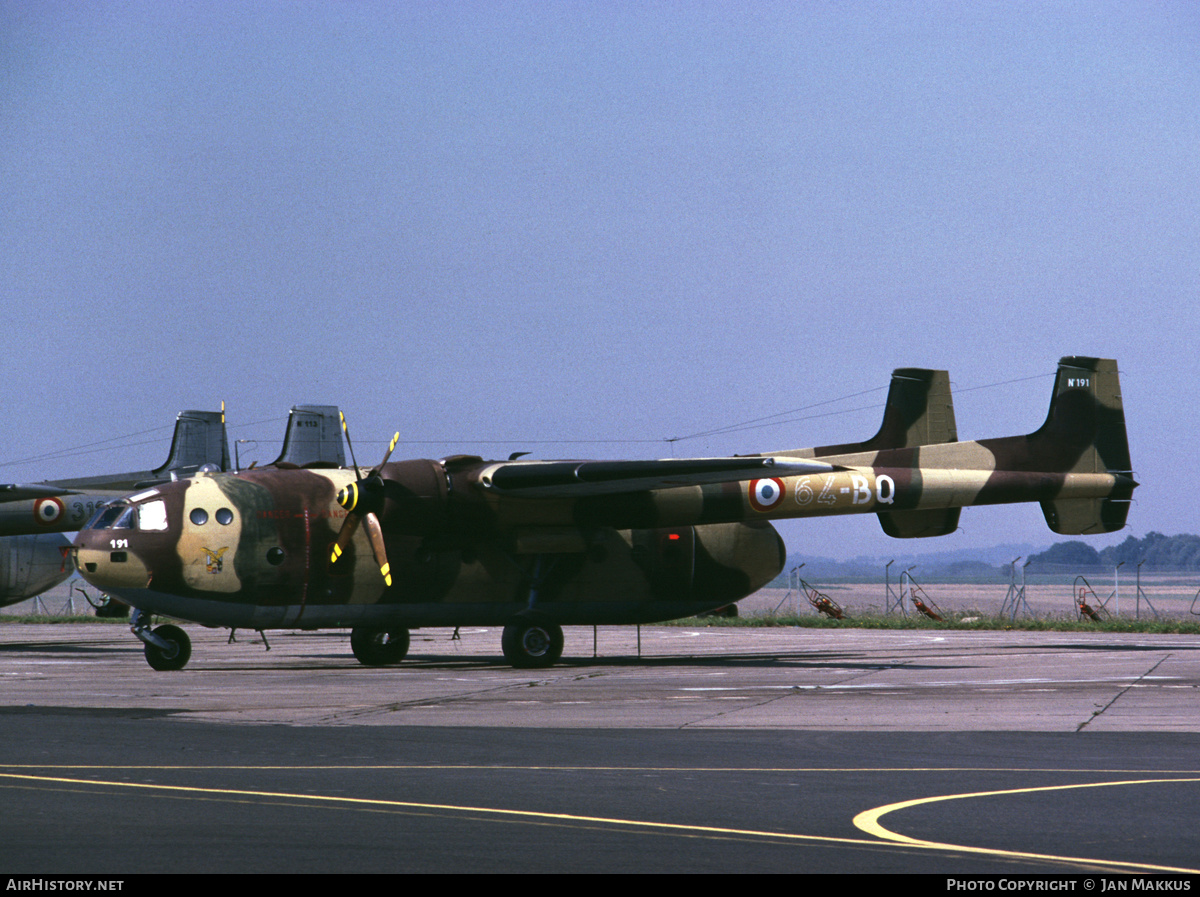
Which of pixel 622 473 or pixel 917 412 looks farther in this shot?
pixel 917 412

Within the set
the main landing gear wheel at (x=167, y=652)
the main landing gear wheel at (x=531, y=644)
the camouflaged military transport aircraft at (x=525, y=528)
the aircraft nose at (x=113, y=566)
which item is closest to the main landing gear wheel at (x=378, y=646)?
the camouflaged military transport aircraft at (x=525, y=528)

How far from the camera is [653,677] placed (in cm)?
2511

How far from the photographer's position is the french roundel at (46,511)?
36312 millimetres

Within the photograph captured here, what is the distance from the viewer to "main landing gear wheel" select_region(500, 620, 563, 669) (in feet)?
91.8

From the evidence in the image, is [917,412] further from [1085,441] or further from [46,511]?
[46,511]

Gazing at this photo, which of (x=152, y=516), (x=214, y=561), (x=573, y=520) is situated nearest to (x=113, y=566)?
(x=152, y=516)

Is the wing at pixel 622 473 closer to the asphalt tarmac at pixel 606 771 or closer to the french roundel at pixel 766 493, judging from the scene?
the french roundel at pixel 766 493

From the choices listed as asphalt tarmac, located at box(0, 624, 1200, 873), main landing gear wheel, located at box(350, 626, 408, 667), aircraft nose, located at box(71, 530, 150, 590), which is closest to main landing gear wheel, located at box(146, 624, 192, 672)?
asphalt tarmac, located at box(0, 624, 1200, 873)

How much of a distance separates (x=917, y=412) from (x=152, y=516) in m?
20.2

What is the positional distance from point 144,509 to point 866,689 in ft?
48.9

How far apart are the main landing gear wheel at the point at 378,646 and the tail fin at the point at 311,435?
20321 mm

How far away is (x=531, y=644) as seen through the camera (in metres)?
28.2

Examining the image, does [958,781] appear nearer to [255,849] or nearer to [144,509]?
[255,849]

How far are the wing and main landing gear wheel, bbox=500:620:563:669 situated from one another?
2.98m
